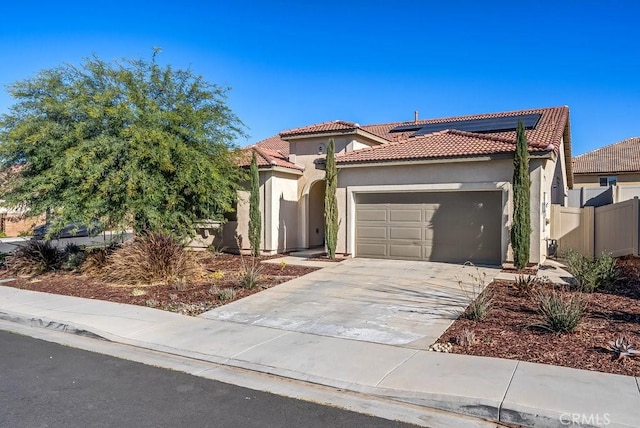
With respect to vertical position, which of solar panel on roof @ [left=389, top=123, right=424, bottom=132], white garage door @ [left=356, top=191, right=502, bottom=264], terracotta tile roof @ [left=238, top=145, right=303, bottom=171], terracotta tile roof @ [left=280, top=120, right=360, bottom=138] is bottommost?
white garage door @ [left=356, top=191, right=502, bottom=264]

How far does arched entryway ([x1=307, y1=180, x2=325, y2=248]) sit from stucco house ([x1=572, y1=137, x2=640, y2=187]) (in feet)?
86.7

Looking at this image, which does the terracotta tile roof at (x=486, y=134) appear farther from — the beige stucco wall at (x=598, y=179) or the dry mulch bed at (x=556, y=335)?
the beige stucco wall at (x=598, y=179)

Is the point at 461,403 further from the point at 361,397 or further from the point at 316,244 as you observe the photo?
the point at 316,244

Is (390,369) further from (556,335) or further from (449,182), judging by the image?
(449,182)

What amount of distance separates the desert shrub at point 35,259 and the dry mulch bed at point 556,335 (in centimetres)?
1287

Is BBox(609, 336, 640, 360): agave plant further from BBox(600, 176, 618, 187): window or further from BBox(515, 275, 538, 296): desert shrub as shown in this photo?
BBox(600, 176, 618, 187): window

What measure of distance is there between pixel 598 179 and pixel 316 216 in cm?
2832

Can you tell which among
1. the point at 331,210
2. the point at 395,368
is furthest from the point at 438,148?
the point at 395,368

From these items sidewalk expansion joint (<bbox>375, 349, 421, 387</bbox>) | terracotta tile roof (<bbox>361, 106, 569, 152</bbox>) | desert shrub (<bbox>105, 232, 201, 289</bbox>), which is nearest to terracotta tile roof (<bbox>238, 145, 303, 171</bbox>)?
terracotta tile roof (<bbox>361, 106, 569, 152</bbox>)

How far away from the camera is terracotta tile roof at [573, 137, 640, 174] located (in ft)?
122

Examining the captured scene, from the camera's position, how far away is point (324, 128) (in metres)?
19.3

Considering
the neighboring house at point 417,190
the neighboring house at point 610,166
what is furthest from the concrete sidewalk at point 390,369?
the neighboring house at point 610,166

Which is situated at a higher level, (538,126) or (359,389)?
(538,126)

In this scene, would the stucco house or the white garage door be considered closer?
the white garage door
